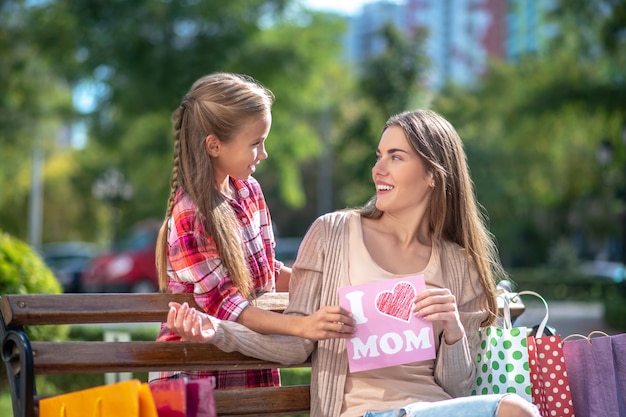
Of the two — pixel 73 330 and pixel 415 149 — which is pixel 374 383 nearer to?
pixel 415 149

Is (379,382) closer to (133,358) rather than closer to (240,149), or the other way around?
(133,358)

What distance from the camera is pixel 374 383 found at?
3.35m

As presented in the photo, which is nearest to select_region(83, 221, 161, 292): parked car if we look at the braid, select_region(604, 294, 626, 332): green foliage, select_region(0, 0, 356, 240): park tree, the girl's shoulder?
select_region(0, 0, 356, 240): park tree

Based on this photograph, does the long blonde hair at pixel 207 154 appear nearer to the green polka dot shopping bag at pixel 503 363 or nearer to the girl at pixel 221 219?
the girl at pixel 221 219

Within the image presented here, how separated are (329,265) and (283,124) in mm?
18819

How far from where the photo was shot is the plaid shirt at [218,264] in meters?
3.35

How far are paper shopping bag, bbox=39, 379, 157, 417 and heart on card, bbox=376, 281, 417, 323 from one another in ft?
2.82

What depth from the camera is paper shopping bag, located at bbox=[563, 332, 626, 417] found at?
362 centimetres

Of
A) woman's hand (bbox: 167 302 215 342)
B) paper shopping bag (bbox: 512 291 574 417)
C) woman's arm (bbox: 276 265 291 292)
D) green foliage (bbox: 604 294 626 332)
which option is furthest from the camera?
green foliage (bbox: 604 294 626 332)

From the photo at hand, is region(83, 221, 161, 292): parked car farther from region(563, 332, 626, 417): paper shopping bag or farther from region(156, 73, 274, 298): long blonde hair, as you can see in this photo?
region(563, 332, 626, 417): paper shopping bag

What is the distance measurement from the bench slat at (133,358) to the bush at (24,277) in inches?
135

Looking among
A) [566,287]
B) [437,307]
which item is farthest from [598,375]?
[566,287]

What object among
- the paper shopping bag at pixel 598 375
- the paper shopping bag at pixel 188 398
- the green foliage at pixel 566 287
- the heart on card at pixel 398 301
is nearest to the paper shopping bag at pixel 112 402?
the paper shopping bag at pixel 188 398

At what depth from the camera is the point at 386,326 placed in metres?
3.27
